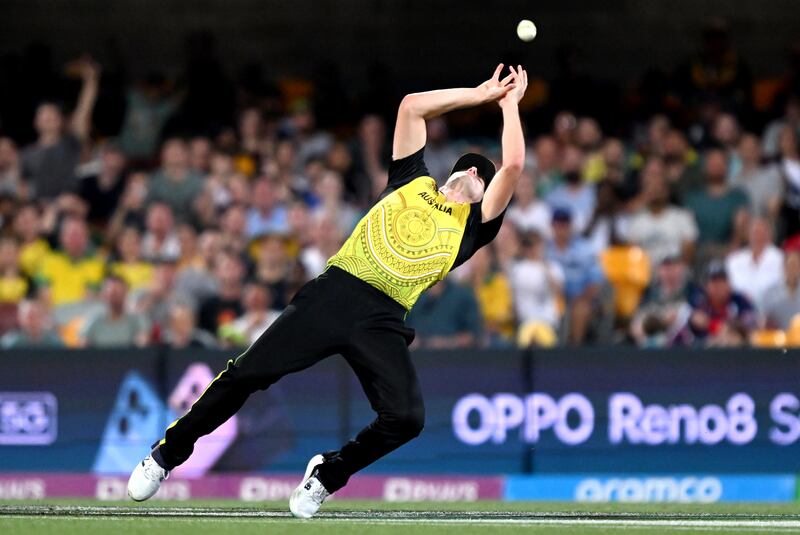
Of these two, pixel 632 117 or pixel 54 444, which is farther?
pixel 632 117

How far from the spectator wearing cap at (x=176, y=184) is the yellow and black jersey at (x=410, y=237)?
7.08m

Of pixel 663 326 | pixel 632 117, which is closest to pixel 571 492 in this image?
pixel 663 326

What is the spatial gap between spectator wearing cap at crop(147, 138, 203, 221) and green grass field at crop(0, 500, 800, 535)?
19.0 ft

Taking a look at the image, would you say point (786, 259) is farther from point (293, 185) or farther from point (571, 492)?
point (293, 185)

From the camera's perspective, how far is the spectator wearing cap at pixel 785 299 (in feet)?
45.5

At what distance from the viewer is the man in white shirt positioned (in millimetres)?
14766

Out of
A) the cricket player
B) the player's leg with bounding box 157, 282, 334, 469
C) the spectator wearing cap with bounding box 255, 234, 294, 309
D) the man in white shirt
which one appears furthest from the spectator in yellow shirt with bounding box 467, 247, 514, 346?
the player's leg with bounding box 157, 282, 334, 469

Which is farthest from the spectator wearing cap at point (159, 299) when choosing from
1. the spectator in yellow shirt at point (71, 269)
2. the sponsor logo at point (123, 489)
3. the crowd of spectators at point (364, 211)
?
the sponsor logo at point (123, 489)

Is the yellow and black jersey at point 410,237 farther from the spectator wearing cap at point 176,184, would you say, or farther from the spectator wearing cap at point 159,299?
the spectator wearing cap at point 176,184

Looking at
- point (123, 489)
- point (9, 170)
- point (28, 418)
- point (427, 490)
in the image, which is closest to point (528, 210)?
point (427, 490)

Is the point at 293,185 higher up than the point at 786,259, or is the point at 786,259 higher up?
the point at 293,185

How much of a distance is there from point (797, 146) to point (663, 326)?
9.32 ft

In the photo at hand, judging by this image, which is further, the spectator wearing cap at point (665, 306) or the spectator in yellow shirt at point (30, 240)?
the spectator in yellow shirt at point (30, 240)

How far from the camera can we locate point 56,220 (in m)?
15.4
